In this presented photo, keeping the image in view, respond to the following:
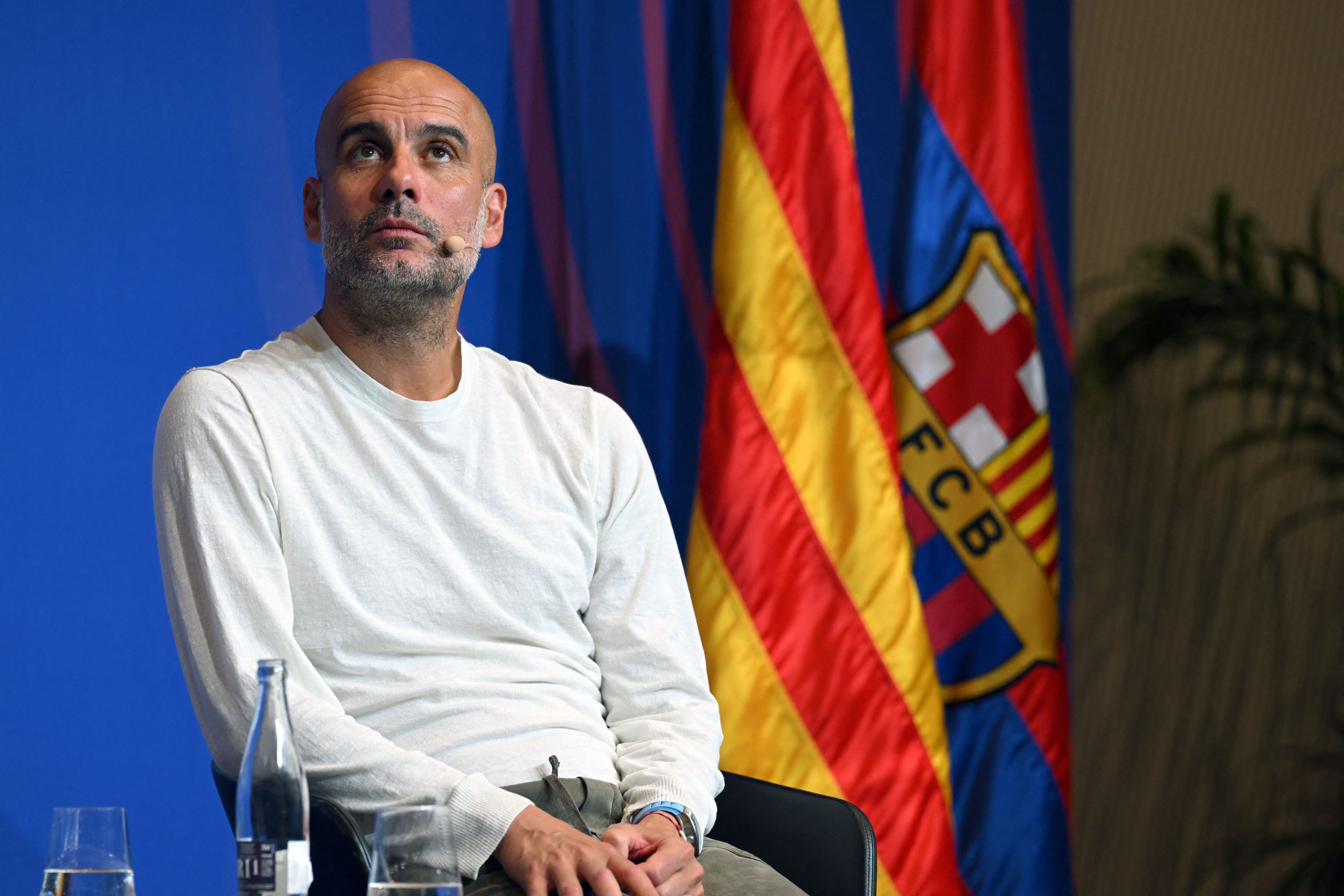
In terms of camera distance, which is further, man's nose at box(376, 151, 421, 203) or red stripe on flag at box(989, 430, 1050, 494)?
red stripe on flag at box(989, 430, 1050, 494)

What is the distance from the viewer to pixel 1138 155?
9.86ft

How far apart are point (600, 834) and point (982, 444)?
1.07 m

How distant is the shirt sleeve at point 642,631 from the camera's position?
164 cm

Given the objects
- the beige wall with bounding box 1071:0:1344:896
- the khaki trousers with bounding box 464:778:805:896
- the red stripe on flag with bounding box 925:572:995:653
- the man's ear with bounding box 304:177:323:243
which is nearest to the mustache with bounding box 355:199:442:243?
the man's ear with bounding box 304:177:323:243

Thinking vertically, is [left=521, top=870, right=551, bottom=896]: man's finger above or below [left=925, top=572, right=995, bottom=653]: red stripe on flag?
below

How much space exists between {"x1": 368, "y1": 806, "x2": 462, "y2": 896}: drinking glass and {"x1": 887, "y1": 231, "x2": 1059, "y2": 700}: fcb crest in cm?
152

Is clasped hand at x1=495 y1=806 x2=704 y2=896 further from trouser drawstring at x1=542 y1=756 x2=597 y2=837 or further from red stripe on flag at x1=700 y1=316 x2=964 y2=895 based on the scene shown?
red stripe on flag at x1=700 y1=316 x2=964 y2=895

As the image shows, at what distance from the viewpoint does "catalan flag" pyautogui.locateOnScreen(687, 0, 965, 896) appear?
2143 millimetres

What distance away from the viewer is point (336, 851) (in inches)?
50.0

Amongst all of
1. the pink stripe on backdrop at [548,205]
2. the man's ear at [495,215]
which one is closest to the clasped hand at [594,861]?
the man's ear at [495,215]

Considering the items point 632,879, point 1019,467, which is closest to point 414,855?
point 632,879

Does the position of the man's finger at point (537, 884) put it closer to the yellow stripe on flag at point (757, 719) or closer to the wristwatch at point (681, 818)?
the wristwatch at point (681, 818)

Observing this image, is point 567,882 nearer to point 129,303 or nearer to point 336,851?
point 336,851

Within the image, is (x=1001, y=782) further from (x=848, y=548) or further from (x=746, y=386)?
(x=746, y=386)
